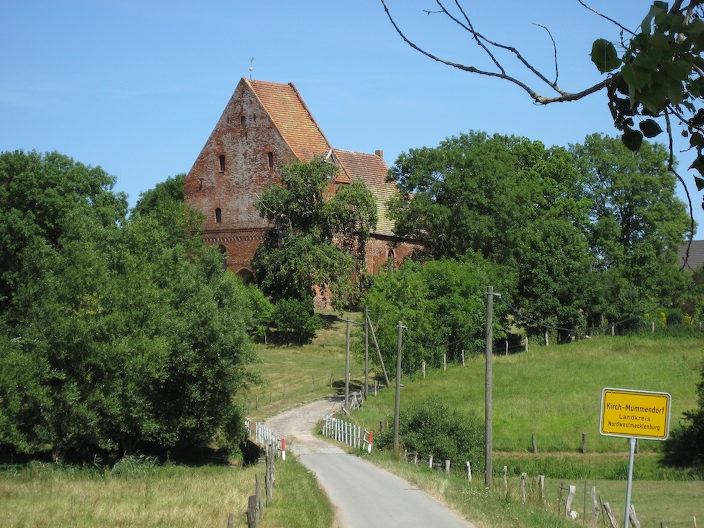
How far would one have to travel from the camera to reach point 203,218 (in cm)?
6788

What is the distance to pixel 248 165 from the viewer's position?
230 feet

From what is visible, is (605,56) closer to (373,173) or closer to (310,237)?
(310,237)

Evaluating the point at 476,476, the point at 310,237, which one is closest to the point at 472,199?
the point at 310,237

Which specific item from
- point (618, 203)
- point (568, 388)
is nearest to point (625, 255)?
point (618, 203)

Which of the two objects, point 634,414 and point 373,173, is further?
point 373,173

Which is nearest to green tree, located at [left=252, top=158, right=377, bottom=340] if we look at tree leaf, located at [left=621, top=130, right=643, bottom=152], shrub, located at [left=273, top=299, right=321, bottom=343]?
shrub, located at [left=273, top=299, right=321, bottom=343]

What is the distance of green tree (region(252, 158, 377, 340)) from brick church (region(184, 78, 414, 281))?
3.13 metres

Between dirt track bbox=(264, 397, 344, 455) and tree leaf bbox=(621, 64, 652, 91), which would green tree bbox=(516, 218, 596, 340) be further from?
tree leaf bbox=(621, 64, 652, 91)

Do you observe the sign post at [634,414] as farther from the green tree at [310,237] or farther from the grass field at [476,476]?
the green tree at [310,237]

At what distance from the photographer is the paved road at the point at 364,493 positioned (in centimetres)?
1848

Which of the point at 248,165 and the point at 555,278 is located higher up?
the point at 248,165

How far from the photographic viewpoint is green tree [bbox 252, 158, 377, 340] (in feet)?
200

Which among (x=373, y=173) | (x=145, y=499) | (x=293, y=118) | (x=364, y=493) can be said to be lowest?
(x=145, y=499)

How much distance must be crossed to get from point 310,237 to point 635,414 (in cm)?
5153
